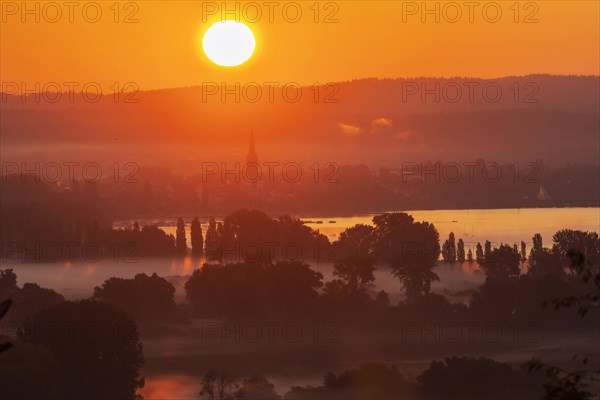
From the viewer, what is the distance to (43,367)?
62500 mm

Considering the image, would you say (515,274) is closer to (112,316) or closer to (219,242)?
(219,242)

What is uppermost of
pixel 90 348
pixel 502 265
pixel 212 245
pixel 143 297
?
pixel 212 245

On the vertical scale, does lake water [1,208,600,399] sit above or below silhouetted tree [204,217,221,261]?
below

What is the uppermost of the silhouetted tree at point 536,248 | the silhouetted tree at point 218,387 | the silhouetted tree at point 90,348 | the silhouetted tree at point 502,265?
the silhouetted tree at point 536,248

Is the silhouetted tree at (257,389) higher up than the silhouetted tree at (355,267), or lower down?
lower down

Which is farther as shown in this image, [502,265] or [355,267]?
[502,265]

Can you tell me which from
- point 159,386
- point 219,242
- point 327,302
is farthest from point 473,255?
point 159,386

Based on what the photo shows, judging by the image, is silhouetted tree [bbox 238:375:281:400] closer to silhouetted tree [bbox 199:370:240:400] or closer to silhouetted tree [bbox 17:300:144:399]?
silhouetted tree [bbox 199:370:240:400]

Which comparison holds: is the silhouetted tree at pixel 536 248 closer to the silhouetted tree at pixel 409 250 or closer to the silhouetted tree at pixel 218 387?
the silhouetted tree at pixel 409 250

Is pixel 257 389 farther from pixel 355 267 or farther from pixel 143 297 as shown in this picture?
pixel 355 267

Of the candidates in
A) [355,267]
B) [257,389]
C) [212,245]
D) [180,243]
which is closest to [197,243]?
[212,245]

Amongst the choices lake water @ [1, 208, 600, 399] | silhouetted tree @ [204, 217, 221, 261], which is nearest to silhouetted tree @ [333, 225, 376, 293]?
lake water @ [1, 208, 600, 399]

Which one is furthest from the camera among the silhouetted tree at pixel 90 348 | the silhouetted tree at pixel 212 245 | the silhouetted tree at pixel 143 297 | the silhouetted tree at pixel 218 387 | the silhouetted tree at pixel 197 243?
the silhouetted tree at pixel 197 243

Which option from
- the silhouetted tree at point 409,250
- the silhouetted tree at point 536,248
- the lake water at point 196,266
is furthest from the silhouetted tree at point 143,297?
the silhouetted tree at point 536,248
